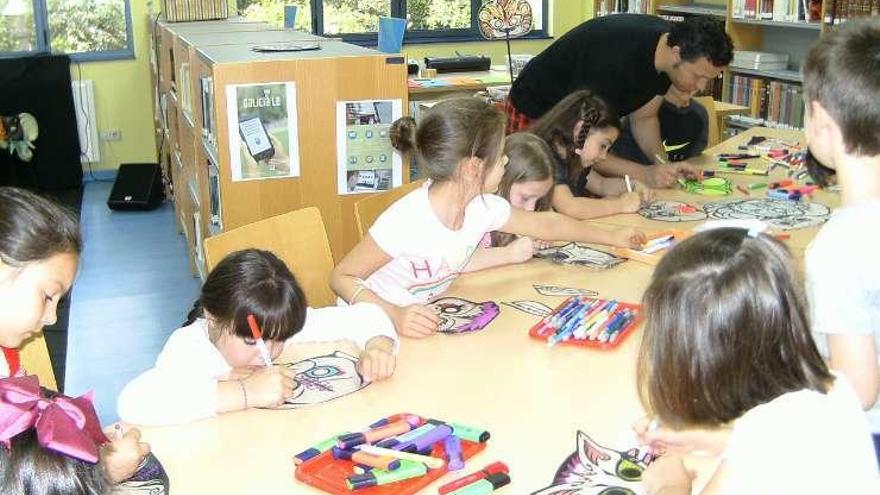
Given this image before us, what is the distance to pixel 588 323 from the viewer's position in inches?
Answer: 76.5

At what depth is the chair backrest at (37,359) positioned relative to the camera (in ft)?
5.96

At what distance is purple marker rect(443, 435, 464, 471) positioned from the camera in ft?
4.62

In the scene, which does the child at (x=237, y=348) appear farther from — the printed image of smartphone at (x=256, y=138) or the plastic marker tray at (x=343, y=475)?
the printed image of smartphone at (x=256, y=138)

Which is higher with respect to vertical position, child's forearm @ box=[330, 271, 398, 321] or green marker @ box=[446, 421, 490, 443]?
child's forearm @ box=[330, 271, 398, 321]

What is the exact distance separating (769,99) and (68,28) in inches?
174

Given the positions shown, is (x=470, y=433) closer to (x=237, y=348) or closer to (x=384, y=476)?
(x=384, y=476)

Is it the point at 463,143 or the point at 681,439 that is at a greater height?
the point at 463,143

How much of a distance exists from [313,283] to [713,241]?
4.65ft

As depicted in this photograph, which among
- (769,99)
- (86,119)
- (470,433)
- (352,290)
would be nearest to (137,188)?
(86,119)

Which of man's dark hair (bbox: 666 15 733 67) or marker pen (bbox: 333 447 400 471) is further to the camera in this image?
man's dark hair (bbox: 666 15 733 67)

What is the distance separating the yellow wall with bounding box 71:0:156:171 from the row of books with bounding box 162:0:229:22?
1.07m

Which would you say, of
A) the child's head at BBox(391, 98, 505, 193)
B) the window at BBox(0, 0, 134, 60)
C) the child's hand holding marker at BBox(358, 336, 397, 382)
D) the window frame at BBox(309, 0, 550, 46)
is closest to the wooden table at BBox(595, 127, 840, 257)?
the child's head at BBox(391, 98, 505, 193)

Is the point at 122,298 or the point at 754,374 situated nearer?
the point at 754,374

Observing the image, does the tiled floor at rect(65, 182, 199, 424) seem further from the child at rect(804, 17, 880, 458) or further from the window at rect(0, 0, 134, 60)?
the child at rect(804, 17, 880, 458)
